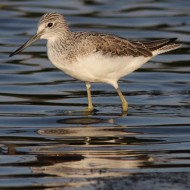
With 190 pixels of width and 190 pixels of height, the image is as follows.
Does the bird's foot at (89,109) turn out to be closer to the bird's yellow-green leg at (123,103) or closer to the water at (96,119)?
the water at (96,119)

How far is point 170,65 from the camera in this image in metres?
19.3

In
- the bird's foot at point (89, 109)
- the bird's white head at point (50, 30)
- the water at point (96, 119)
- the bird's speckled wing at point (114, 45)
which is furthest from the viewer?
the bird's white head at point (50, 30)

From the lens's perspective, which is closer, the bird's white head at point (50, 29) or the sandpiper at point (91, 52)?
the sandpiper at point (91, 52)

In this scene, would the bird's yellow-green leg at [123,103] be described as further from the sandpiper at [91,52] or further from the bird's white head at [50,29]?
the bird's white head at [50,29]

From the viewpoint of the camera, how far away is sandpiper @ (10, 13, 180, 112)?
1501cm

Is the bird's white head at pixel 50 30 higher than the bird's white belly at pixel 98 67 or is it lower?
higher

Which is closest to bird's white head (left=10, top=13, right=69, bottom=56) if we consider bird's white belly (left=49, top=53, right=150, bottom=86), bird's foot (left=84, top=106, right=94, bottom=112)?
bird's white belly (left=49, top=53, right=150, bottom=86)

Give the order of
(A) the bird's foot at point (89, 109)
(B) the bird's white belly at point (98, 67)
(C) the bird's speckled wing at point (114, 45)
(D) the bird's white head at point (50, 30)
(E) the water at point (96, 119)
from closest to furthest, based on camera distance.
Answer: (E) the water at point (96, 119) < (B) the bird's white belly at point (98, 67) < (C) the bird's speckled wing at point (114, 45) < (A) the bird's foot at point (89, 109) < (D) the bird's white head at point (50, 30)

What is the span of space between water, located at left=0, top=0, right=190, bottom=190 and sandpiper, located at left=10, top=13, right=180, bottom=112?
66cm

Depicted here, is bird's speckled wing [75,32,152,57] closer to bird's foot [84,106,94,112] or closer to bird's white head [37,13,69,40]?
bird's white head [37,13,69,40]

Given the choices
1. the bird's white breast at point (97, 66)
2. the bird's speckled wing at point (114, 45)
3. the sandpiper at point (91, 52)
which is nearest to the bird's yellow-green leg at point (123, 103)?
the sandpiper at point (91, 52)

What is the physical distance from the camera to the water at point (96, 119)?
11.0 meters

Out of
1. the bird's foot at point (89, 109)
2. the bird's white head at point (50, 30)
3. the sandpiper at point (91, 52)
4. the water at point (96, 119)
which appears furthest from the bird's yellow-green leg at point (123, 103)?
the bird's white head at point (50, 30)

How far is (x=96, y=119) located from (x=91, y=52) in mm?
1160
